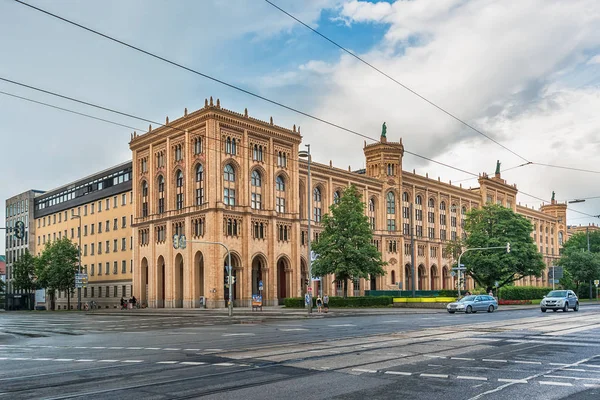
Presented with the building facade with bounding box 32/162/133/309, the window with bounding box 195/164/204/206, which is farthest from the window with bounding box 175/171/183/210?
the building facade with bounding box 32/162/133/309

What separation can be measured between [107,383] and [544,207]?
501 ft

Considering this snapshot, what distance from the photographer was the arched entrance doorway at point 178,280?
66625mm

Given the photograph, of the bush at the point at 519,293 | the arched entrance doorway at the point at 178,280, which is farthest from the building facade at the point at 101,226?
the bush at the point at 519,293

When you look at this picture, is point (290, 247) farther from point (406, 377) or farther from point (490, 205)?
point (406, 377)

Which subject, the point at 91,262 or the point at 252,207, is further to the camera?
the point at 91,262

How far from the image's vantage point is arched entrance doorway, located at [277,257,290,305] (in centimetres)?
7046

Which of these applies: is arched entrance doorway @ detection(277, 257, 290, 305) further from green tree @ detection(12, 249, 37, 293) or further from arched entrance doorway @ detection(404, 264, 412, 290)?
green tree @ detection(12, 249, 37, 293)

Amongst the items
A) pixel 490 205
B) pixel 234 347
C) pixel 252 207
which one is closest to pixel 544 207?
pixel 490 205

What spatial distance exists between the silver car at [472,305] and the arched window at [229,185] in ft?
93.9

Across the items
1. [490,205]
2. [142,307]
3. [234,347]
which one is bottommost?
[142,307]

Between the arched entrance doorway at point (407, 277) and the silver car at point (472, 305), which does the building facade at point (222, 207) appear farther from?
the silver car at point (472, 305)

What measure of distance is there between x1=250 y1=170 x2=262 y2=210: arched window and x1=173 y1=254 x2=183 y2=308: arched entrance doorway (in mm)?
10142

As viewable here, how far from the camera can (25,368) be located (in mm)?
14062

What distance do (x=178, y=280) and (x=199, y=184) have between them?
11.4m
